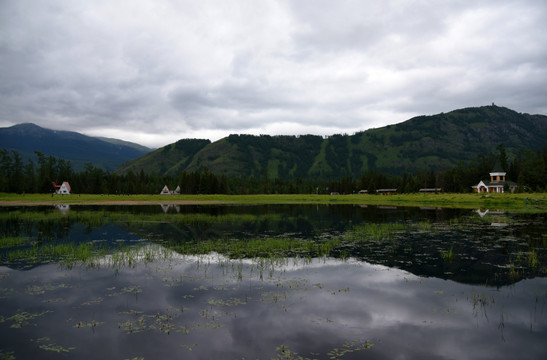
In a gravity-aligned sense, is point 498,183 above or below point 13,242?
above

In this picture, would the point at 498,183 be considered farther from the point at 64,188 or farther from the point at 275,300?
the point at 64,188

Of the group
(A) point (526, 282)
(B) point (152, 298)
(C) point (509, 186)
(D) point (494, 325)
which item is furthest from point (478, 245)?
(C) point (509, 186)

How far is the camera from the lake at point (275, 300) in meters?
11.3

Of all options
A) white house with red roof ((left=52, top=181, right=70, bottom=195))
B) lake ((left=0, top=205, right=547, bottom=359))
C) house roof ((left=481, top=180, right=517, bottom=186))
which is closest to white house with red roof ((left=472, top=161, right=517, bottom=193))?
house roof ((left=481, top=180, right=517, bottom=186))

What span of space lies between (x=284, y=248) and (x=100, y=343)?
1831cm

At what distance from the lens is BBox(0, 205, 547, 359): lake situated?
444 inches

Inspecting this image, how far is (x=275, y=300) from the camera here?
52.0 feet

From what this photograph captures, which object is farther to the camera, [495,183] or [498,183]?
[495,183]

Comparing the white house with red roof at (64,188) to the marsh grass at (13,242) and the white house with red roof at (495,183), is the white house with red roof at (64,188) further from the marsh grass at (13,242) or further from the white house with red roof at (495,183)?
the white house with red roof at (495,183)

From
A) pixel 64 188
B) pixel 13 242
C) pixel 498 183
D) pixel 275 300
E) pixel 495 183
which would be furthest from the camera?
pixel 64 188

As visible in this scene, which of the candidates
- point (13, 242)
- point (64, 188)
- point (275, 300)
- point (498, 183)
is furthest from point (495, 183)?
point (64, 188)

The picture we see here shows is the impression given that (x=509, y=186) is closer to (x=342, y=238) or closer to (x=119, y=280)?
(x=342, y=238)

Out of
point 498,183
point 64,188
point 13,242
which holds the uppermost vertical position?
point 498,183

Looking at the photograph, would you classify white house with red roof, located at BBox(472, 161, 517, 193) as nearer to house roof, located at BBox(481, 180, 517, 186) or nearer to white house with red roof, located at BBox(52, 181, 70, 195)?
house roof, located at BBox(481, 180, 517, 186)
